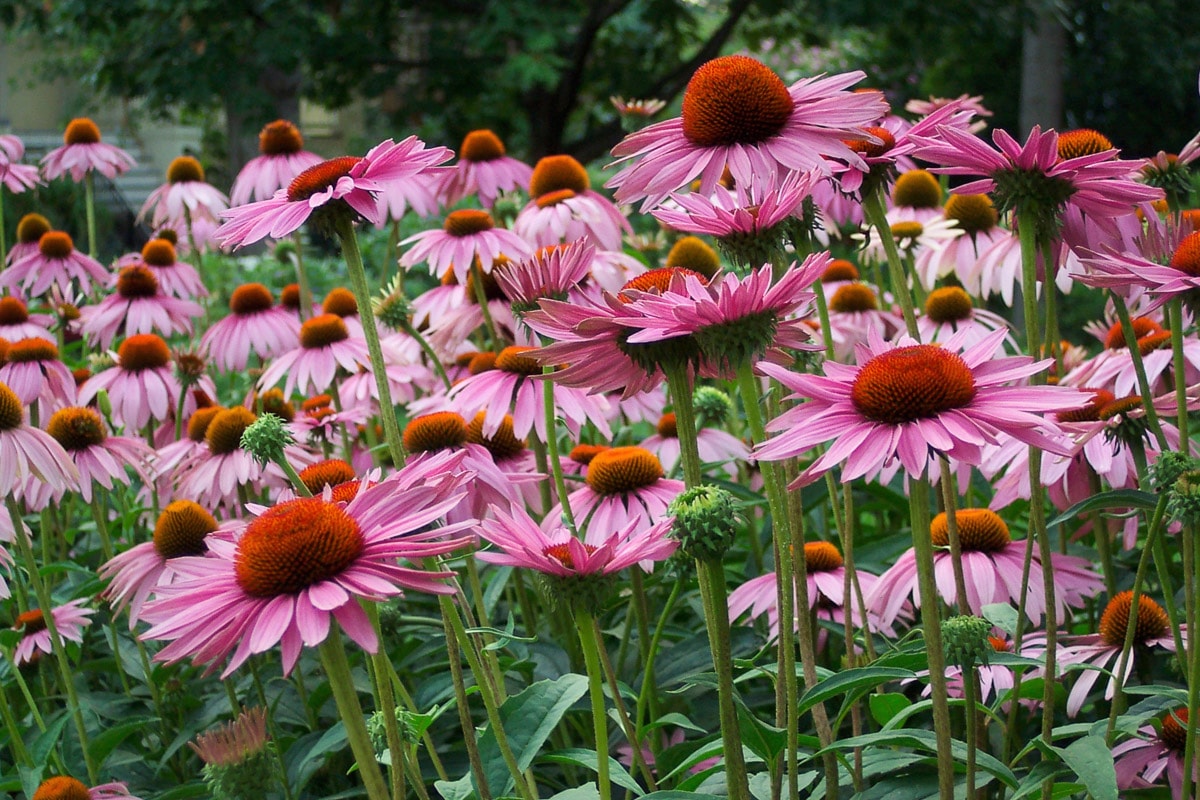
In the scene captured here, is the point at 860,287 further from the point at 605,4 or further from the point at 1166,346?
the point at 605,4

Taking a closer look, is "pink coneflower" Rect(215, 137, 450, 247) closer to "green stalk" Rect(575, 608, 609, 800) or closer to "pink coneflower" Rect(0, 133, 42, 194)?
"green stalk" Rect(575, 608, 609, 800)

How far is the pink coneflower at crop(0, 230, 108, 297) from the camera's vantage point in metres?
3.14

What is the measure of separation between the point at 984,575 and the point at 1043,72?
784 centimetres

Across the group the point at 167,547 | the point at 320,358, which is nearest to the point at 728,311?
the point at 167,547

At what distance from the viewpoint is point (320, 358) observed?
2.43 meters

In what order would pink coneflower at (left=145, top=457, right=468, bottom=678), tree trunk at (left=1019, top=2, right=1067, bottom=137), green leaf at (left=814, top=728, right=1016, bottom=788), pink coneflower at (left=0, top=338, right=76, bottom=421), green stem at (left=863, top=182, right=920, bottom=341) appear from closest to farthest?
pink coneflower at (left=145, top=457, right=468, bottom=678) → green leaf at (left=814, top=728, right=1016, bottom=788) → green stem at (left=863, top=182, right=920, bottom=341) → pink coneflower at (left=0, top=338, right=76, bottom=421) → tree trunk at (left=1019, top=2, right=1067, bottom=137)

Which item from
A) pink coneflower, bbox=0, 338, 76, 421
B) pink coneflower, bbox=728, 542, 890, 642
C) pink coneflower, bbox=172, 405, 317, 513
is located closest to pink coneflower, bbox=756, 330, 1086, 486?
pink coneflower, bbox=728, 542, 890, 642

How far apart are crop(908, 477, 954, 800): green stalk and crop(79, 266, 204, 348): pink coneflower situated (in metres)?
2.30

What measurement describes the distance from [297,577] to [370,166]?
1.62 ft

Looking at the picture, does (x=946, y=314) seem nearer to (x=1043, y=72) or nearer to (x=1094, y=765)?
(x=1094, y=765)

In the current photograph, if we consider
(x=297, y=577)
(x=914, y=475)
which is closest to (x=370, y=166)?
(x=297, y=577)

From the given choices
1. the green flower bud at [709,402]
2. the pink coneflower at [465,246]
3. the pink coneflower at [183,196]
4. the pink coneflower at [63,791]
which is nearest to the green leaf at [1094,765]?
the pink coneflower at [63,791]

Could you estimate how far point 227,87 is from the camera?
878 cm

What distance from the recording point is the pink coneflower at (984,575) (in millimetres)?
1622
